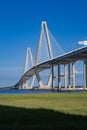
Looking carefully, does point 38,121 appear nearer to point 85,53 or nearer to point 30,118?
point 30,118

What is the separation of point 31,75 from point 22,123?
131 meters

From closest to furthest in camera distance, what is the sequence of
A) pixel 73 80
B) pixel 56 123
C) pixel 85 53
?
1. pixel 56 123
2. pixel 85 53
3. pixel 73 80

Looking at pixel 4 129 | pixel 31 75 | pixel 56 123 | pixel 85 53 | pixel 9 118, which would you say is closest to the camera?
pixel 4 129

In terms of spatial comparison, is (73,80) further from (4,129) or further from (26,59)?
(4,129)

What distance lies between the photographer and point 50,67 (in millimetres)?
136250

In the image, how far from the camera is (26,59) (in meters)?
155

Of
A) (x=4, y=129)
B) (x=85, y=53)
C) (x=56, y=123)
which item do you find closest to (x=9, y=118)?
(x=56, y=123)

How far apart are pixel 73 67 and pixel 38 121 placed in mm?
114725

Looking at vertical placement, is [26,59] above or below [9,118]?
above

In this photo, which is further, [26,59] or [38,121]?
[26,59]

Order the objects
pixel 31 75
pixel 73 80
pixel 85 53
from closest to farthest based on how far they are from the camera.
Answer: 1. pixel 85 53
2. pixel 73 80
3. pixel 31 75

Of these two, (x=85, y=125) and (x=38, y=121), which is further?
(x=38, y=121)

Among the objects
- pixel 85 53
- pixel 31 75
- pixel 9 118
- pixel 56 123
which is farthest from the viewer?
pixel 31 75

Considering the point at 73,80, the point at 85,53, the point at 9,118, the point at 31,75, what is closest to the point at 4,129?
the point at 9,118
